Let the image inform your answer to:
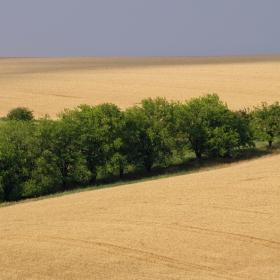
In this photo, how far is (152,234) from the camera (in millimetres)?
26094

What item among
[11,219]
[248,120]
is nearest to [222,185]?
[11,219]

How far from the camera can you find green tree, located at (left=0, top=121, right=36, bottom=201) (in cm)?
4634

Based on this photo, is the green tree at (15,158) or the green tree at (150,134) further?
the green tree at (150,134)

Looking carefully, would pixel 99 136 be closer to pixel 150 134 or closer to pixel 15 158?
pixel 150 134

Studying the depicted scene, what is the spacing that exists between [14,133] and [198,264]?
3190 centimetres

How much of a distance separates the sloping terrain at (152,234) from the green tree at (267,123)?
86.6 feet

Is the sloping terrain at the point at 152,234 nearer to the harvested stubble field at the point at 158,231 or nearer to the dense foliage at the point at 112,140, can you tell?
the harvested stubble field at the point at 158,231

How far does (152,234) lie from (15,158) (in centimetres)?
2476

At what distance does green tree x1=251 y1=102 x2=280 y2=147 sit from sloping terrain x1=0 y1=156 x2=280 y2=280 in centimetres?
2639

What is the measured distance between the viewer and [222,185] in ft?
119

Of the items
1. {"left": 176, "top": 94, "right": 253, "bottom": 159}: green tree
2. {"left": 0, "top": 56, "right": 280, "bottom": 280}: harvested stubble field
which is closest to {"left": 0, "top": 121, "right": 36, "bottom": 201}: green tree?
{"left": 0, "top": 56, "right": 280, "bottom": 280}: harvested stubble field

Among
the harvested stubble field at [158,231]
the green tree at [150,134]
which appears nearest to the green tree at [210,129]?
the green tree at [150,134]

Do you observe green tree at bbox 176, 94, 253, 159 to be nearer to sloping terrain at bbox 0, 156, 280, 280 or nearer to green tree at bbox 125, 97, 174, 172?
green tree at bbox 125, 97, 174, 172

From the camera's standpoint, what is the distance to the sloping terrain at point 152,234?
72.3ft
